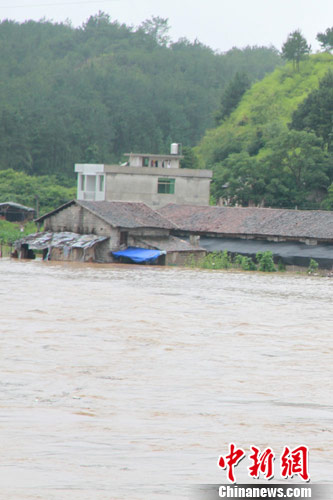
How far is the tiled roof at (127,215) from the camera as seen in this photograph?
3884 centimetres

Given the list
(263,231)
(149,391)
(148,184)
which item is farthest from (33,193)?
(149,391)

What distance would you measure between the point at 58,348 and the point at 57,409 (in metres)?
4.22

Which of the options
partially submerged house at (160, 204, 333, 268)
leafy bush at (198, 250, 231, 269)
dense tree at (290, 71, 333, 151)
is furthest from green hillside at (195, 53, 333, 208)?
leafy bush at (198, 250, 231, 269)

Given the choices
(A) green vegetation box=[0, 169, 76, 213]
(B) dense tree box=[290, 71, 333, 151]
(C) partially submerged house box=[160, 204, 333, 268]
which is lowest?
(C) partially submerged house box=[160, 204, 333, 268]

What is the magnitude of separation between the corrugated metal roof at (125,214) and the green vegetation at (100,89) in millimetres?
32487

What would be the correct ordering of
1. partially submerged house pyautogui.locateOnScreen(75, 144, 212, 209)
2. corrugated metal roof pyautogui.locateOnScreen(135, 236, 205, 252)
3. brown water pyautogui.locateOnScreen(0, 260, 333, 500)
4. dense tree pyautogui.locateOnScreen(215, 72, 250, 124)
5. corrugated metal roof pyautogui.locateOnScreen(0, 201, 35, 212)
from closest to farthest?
brown water pyautogui.locateOnScreen(0, 260, 333, 500)
corrugated metal roof pyautogui.locateOnScreen(135, 236, 205, 252)
partially submerged house pyautogui.locateOnScreen(75, 144, 212, 209)
corrugated metal roof pyautogui.locateOnScreen(0, 201, 35, 212)
dense tree pyautogui.locateOnScreen(215, 72, 250, 124)

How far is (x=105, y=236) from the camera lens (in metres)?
38.3

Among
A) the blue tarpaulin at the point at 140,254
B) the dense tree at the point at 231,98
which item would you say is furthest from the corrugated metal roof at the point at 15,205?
the dense tree at the point at 231,98

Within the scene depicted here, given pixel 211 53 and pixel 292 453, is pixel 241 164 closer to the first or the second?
pixel 292 453

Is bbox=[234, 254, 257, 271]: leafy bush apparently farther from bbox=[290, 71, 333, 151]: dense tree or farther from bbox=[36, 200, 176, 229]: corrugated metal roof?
bbox=[290, 71, 333, 151]: dense tree

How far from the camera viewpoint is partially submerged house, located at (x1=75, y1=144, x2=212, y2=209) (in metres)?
46.0

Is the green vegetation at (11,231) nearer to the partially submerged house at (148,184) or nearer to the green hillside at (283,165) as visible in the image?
the partially submerged house at (148,184)

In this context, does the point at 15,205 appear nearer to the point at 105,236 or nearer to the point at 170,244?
the point at 105,236

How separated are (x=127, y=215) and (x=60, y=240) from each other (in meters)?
3.32
